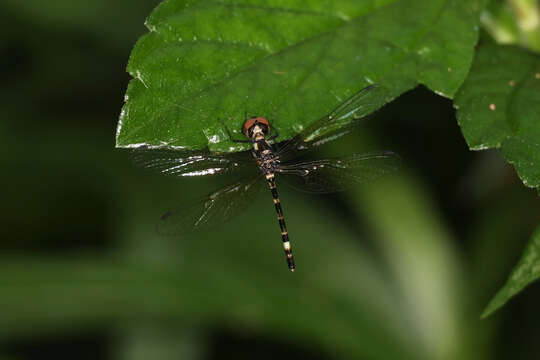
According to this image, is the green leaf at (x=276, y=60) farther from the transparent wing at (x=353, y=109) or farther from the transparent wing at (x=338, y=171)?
the transparent wing at (x=338, y=171)

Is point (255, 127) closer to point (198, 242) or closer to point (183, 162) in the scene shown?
point (183, 162)

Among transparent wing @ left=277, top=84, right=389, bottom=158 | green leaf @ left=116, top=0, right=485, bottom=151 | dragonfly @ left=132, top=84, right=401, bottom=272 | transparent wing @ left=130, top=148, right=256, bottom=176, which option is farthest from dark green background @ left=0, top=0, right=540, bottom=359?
green leaf @ left=116, top=0, right=485, bottom=151

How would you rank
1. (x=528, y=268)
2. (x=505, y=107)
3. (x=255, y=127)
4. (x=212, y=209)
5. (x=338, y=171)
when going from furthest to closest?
1. (x=338, y=171)
2. (x=212, y=209)
3. (x=255, y=127)
4. (x=505, y=107)
5. (x=528, y=268)

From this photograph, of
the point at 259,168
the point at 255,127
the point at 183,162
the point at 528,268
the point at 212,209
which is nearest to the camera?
the point at 528,268

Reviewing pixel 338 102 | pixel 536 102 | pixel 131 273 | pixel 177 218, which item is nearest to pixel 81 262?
pixel 131 273

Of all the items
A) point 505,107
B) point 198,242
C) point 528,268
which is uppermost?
point 198,242

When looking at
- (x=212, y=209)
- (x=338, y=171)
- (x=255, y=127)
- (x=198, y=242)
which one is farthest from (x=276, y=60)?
(x=198, y=242)

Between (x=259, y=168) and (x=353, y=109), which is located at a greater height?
(x=259, y=168)
